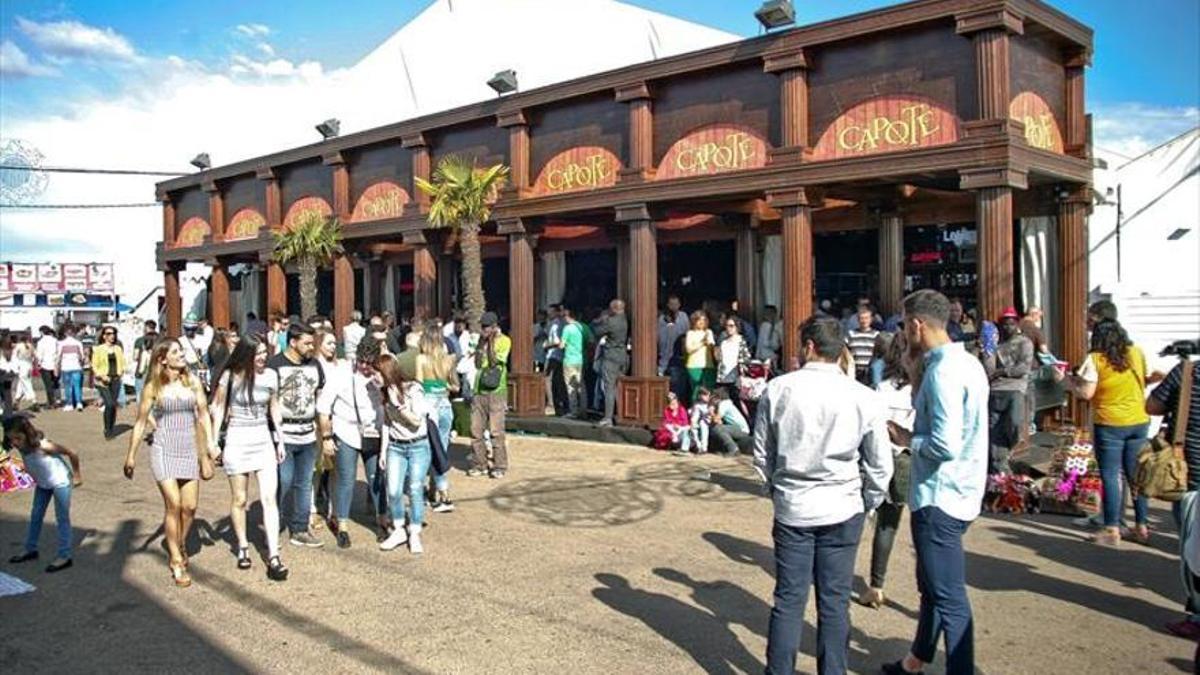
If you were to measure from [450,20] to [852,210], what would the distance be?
44.9ft

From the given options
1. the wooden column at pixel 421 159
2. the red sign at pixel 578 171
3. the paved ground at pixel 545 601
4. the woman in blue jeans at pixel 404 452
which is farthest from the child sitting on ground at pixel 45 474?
the wooden column at pixel 421 159

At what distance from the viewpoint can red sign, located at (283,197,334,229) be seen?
62.2 ft

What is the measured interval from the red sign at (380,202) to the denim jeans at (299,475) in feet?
34.7

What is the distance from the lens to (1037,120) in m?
10.8

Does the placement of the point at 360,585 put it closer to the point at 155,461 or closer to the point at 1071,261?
the point at 155,461

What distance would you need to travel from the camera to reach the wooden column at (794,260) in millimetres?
11539

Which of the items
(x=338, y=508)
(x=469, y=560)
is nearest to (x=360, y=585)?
(x=469, y=560)

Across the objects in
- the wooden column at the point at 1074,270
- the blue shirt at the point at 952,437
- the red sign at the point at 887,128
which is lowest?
the blue shirt at the point at 952,437

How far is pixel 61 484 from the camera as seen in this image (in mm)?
6785

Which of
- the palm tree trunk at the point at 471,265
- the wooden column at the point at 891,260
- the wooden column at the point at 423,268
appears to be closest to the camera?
the wooden column at the point at 891,260

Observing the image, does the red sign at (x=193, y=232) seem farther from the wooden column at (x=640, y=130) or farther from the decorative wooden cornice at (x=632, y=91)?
the wooden column at (x=640, y=130)

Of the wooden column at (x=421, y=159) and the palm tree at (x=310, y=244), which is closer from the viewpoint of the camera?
the wooden column at (x=421, y=159)

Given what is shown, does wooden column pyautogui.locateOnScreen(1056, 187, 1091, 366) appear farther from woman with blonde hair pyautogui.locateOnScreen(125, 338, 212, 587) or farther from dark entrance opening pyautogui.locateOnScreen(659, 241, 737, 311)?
woman with blonde hair pyautogui.locateOnScreen(125, 338, 212, 587)

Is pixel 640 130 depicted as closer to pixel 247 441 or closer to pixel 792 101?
pixel 792 101
